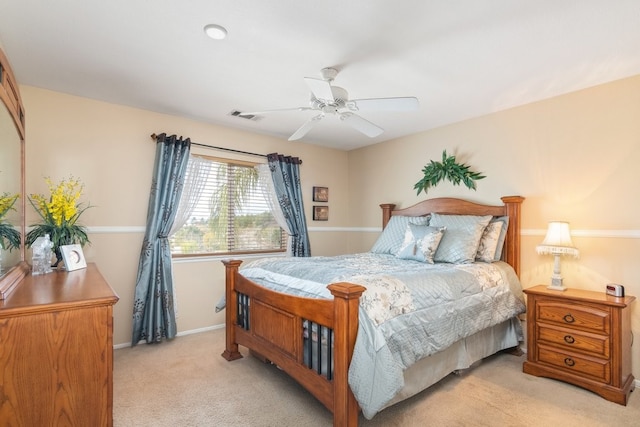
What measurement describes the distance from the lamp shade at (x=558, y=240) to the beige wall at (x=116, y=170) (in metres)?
3.38

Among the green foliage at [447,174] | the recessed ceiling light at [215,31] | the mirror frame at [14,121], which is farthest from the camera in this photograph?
the green foliage at [447,174]

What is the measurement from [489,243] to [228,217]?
2916 millimetres

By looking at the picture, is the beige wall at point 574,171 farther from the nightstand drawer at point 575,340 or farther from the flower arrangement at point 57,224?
the flower arrangement at point 57,224

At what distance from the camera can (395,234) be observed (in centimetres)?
381

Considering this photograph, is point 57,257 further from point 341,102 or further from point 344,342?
point 341,102

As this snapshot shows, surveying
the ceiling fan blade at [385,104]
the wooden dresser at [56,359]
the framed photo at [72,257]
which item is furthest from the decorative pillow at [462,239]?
the framed photo at [72,257]

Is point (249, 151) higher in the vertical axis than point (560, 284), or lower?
higher

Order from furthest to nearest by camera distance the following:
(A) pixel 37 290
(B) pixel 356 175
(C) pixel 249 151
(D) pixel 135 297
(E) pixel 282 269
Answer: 1. (B) pixel 356 175
2. (C) pixel 249 151
3. (D) pixel 135 297
4. (E) pixel 282 269
5. (A) pixel 37 290

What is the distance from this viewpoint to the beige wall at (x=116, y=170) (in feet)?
9.68

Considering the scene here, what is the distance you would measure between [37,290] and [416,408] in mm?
2283

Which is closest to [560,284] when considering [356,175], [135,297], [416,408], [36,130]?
[416,408]

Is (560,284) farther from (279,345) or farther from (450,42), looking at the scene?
(279,345)

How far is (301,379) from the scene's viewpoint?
2.12 meters

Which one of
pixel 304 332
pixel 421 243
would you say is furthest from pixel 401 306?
pixel 421 243
